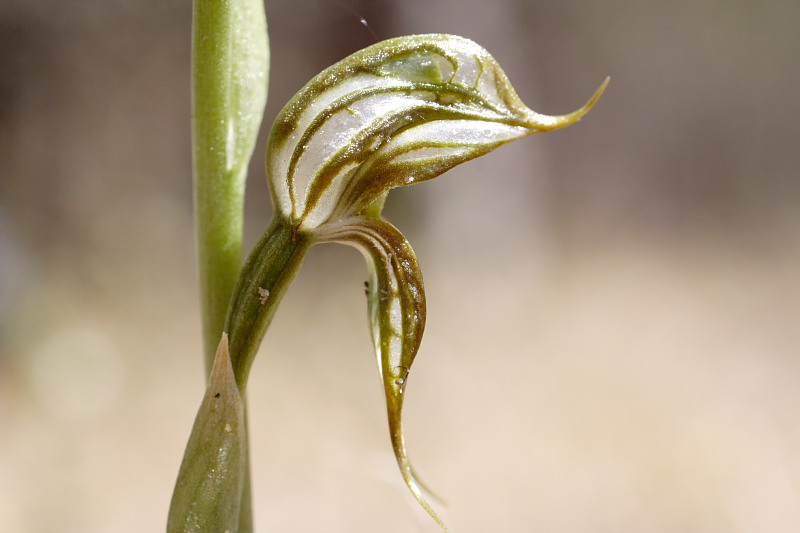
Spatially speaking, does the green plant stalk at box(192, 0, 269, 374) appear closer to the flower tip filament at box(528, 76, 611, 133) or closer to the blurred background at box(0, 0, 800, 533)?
the flower tip filament at box(528, 76, 611, 133)

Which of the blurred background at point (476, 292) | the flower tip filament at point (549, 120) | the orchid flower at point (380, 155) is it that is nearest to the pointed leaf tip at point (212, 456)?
the orchid flower at point (380, 155)

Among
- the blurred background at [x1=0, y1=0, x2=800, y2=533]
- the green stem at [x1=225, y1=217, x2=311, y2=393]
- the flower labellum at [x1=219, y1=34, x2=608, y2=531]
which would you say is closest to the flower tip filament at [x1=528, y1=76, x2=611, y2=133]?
the flower labellum at [x1=219, y1=34, x2=608, y2=531]

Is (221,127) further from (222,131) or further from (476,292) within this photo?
(476,292)

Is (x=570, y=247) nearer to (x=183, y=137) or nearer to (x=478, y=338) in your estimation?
(x=478, y=338)

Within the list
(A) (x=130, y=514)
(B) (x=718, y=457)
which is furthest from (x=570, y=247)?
(A) (x=130, y=514)

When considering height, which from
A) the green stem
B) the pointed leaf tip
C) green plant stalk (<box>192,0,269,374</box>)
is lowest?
the pointed leaf tip

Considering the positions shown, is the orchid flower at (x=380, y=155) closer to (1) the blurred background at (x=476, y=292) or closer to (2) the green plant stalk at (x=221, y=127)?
(2) the green plant stalk at (x=221, y=127)
